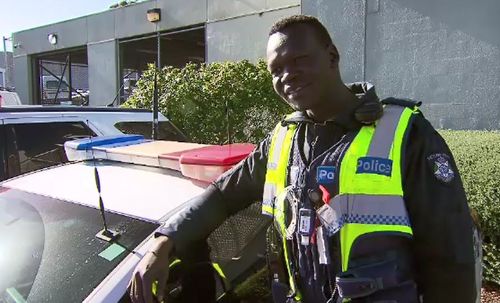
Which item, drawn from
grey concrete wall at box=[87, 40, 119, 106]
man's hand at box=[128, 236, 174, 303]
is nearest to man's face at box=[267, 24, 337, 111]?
man's hand at box=[128, 236, 174, 303]

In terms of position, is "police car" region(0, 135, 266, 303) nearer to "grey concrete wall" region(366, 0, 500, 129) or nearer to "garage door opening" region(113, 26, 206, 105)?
"grey concrete wall" region(366, 0, 500, 129)

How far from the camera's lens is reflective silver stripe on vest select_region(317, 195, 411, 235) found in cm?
137

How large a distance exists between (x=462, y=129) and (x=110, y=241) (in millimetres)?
6099

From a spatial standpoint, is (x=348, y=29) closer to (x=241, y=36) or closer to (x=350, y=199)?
(x=241, y=36)

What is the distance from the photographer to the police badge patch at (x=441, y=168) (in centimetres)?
135

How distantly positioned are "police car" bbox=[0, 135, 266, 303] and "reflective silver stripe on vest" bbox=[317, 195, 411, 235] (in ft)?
2.36

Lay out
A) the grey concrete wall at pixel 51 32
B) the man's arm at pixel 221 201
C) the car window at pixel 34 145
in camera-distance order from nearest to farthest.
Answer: the man's arm at pixel 221 201
the car window at pixel 34 145
the grey concrete wall at pixel 51 32

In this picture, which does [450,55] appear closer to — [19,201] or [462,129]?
[462,129]

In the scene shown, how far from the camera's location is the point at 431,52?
6.98m

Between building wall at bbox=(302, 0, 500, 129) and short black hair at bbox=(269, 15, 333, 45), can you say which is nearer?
short black hair at bbox=(269, 15, 333, 45)

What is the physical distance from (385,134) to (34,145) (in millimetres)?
4013

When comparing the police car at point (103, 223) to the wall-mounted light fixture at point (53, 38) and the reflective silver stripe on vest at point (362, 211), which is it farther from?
the wall-mounted light fixture at point (53, 38)

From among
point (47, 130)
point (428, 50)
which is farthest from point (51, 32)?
point (428, 50)

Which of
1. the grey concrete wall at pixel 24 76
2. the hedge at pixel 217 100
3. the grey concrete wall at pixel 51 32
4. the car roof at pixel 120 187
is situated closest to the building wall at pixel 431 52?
the hedge at pixel 217 100
